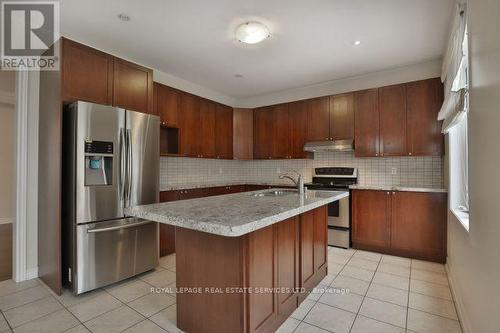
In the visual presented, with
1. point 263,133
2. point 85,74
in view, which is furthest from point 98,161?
point 263,133

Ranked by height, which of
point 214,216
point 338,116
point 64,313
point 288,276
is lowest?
point 64,313

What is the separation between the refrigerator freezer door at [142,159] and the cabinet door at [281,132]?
7.60 feet

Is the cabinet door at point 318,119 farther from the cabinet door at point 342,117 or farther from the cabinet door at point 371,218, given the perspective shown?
the cabinet door at point 371,218

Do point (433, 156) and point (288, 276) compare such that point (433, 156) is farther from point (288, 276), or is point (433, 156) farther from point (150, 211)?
point (150, 211)

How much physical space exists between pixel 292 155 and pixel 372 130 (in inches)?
52.8

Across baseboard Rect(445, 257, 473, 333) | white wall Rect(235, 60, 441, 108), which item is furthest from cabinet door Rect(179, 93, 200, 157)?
baseboard Rect(445, 257, 473, 333)

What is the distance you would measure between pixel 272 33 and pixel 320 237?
2.21 m

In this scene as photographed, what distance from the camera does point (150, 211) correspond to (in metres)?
1.46

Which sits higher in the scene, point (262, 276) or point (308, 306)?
point (262, 276)

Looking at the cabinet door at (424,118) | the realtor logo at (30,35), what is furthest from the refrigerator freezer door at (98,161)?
the cabinet door at (424,118)

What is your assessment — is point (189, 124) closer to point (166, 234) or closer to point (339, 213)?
point (166, 234)

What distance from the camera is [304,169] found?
4.57 m

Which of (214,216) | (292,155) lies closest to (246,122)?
(292,155)

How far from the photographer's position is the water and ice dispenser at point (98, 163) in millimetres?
2359
